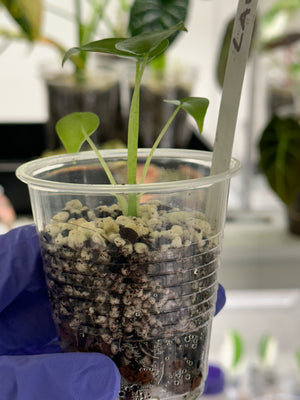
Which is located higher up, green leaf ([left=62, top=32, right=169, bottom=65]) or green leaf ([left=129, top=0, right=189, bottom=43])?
green leaf ([left=129, top=0, right=189, bottom=43])

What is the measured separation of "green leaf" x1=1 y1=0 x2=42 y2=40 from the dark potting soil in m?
0.67

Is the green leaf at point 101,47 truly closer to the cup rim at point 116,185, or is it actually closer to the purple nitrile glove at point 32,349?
the cup rim at point 116,185

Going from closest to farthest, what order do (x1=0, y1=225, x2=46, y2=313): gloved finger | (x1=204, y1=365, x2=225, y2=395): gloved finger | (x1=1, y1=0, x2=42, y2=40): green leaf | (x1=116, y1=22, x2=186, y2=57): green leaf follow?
(x1=116, y1=22, x2=186, y2=57): green leaf
(x1=0, y1=225, x2=46, y2=313): gloved finger
(x1=1, y1=0, x2=42, y2=40): green leaf
(x1=204, y1=365, x2=225, y2=395): gloved finger

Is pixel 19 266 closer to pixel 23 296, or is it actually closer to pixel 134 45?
pixel 23 296

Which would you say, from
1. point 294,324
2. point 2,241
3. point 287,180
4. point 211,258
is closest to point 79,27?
point 287,180

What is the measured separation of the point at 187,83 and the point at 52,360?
810 mm

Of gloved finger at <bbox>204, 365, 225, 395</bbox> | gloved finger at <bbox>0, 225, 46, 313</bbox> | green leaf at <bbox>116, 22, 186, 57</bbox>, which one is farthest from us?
gloved finger at <bbox>204, 365, 225, 395</bbox>

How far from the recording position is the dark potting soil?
0.29 metres

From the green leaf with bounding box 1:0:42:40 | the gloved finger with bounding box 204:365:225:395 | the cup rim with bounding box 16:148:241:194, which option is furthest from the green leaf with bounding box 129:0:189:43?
the gloved finger with bounding box 204:365:225:395

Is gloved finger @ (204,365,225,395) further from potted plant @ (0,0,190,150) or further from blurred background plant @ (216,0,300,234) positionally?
potted plant @ (0,0,190,150)

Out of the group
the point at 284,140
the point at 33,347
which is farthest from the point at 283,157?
the point at 33,347

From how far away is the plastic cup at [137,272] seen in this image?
0.29m

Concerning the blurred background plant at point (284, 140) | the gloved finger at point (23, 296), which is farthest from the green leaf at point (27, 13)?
the gloved finger at point (23, 296)

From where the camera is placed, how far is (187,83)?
41.4 inches
